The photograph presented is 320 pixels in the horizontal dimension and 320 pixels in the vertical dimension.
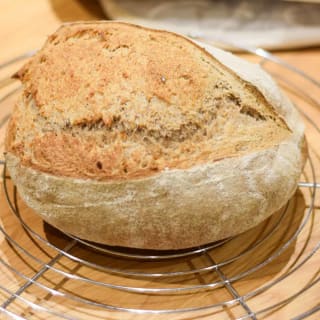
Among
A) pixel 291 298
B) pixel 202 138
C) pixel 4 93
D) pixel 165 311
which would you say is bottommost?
pixel 291 298

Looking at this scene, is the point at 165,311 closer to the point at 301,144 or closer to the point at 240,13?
the point at 301,144

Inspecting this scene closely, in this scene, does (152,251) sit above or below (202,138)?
below

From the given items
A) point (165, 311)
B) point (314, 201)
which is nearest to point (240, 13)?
point (314, 201)

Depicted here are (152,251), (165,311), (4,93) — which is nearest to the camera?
(165,311)

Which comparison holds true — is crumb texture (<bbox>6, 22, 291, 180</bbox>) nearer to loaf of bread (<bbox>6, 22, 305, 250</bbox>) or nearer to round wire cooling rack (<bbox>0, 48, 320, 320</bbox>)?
loaf of bread (<bbox>6, 22, 305, 250</bbox>)

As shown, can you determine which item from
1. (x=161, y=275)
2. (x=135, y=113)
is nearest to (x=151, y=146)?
(x=135, y=113)

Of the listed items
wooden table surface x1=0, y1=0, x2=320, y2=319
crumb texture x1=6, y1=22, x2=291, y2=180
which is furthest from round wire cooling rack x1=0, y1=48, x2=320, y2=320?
crumb texture x1=6, y1=22, x2=291, y2=180

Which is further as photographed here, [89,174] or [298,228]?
[298,228]
